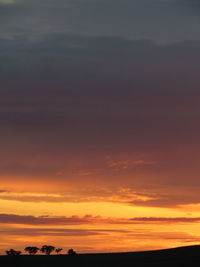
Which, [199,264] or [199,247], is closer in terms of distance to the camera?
[199,264]

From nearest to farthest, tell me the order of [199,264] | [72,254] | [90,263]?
[199,264]
[90,263]
[72,254]

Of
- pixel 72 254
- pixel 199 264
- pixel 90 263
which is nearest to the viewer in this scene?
pixel 199 264

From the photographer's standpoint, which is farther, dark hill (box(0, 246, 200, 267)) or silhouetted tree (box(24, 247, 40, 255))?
silhouetted tree (box(24, 247, 40, 255))

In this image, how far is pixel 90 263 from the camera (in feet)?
393

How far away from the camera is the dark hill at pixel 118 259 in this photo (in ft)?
382

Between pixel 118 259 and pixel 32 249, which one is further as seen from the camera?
pixel 32 249

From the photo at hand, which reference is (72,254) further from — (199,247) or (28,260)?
(199,247)

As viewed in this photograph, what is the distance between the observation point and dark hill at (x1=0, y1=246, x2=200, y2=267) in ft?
382

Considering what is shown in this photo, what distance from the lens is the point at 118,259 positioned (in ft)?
405

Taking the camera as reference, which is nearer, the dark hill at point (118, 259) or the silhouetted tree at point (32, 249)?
the dark hill at point (118, 259)

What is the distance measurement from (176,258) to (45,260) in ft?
70.5

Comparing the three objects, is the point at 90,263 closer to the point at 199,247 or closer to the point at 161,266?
the point at 161,266

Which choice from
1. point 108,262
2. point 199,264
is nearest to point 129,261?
point 108,262

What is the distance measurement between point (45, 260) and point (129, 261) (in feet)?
46.7
